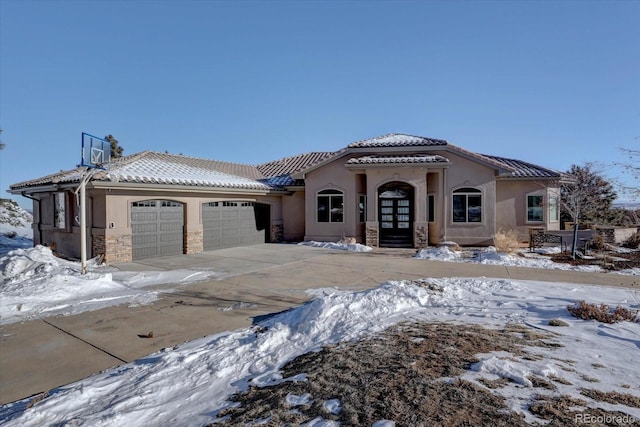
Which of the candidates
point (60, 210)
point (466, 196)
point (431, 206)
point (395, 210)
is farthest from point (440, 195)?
point (60, 210)

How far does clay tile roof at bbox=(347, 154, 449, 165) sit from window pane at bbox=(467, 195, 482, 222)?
268 cm

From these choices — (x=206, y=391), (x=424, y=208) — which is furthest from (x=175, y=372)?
(x=424, y=208)

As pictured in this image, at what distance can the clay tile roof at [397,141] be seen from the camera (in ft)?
61.3

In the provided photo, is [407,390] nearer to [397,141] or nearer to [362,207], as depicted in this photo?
[362,207]

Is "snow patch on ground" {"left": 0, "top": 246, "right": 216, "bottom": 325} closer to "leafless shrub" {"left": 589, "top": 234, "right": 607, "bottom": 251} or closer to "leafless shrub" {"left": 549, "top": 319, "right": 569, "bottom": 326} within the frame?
"leafless shrub" {"left": 549, "top": 319, "right": 569, "bottom": 326}

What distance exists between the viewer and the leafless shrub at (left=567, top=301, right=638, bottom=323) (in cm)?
578

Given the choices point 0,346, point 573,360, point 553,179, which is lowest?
point 0,346

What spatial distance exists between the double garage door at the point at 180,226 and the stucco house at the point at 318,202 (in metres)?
0.05

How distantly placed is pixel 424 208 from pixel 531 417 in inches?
605

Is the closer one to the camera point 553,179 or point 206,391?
point 206,391

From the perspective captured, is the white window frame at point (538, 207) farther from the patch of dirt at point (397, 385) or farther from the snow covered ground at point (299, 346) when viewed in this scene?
the patch of dirt at point (397, 385)

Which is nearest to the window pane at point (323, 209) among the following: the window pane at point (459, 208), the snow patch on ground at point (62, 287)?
the window pane at point (459, 208)

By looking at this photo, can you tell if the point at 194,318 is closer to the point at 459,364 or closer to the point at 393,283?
the point at 393,283

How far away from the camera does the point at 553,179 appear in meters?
18.6
